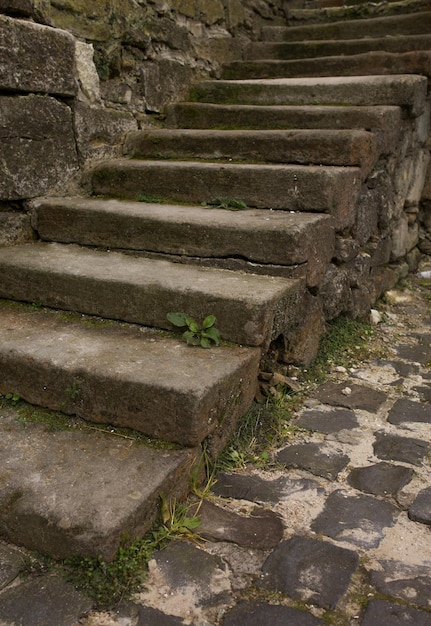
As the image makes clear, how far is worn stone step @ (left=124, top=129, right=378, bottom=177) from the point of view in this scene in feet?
11.1

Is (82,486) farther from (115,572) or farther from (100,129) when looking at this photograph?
(100,129)

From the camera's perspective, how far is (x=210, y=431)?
218 centimetres

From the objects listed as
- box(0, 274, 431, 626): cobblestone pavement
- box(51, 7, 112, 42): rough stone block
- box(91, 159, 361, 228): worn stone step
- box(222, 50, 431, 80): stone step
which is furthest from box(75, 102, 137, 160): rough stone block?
box(0, 274, 431, 626): cobblestone pavement


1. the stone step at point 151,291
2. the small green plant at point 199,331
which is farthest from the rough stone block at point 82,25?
the small green plant at point 199,331

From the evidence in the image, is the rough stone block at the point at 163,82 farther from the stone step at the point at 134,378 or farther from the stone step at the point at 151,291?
the stone step at the point at 134,378

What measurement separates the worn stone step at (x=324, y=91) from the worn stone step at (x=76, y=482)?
2.70 m

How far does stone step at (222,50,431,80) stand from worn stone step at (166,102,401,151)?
1.93ft

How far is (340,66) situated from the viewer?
179 inches

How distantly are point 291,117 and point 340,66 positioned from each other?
3.46 ft

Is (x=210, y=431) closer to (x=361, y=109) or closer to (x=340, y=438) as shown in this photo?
(x=340, y=438)

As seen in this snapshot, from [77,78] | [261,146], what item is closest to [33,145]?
[77,78]

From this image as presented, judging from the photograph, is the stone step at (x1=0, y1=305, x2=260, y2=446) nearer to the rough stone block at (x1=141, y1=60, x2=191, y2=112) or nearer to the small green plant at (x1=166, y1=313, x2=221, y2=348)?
the small green plant at (x1=166, y1=313, x2=221, y2=348)

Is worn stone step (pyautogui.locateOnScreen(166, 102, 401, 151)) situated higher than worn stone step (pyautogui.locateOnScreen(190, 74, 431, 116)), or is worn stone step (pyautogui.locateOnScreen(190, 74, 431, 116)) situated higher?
worn stone step (pyautogui.locateOnScreen(190, 74, 431, 116))

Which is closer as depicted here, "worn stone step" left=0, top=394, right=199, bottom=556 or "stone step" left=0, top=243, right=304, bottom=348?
"worn stone step" left=0, top=394, right=199, bottom=556
